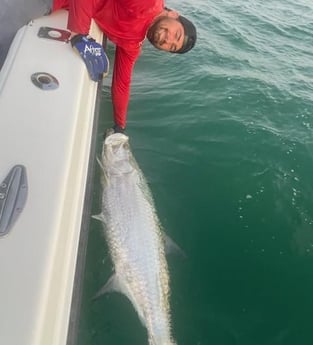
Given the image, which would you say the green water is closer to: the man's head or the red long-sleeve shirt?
the red long-sleeve shirt

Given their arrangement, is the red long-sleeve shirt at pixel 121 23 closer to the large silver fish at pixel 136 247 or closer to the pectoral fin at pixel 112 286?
the large silver fish at pixel 136 247

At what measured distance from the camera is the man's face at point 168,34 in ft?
11.4

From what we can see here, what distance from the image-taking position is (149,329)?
2.89m

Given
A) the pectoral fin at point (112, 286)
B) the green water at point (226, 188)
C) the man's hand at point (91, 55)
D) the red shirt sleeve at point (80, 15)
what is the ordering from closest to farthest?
the pectoral fin at point (112, 286), the green water at point (226, 188), the man's hand at point (91, 55), the red shirt sleeve at point (80, 15)

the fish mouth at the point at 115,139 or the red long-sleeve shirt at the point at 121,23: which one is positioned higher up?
the red long-sleeve shirt at the point at 121,23

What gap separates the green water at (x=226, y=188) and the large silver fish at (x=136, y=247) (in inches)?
8.0

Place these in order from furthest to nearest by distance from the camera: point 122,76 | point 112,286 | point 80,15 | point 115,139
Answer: point 122,76 → point 115,139 → point 80,15 → point 112,286

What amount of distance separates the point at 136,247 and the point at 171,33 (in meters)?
1.69

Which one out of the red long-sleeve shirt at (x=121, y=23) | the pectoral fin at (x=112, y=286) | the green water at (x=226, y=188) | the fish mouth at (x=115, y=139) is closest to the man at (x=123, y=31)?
the red long-sleeve shirt at (x=121, y=23)

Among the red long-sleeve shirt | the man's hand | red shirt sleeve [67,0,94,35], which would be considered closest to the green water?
the red long-sleeve shirt

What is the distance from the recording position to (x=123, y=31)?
4.05m

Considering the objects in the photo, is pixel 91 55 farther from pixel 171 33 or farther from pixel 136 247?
pixel 136 247

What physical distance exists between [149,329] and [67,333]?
0.97 metres

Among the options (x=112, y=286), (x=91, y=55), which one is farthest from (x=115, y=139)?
(x=112, y=286)
